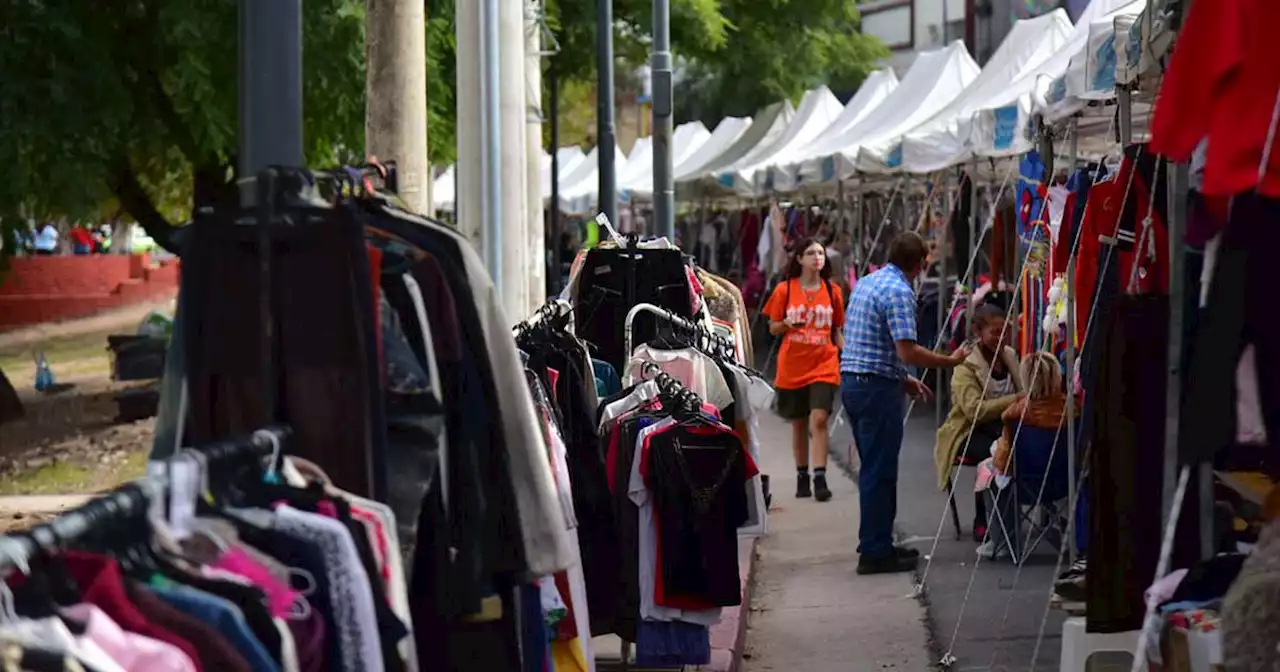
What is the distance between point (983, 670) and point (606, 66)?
1176cm

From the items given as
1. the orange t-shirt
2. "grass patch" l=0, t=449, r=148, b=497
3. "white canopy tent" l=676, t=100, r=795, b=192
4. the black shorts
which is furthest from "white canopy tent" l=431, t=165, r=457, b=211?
the black shorts

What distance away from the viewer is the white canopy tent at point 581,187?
116 ft

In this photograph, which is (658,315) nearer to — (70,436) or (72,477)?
(72,477)

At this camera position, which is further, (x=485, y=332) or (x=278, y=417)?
(x=485, y=332)

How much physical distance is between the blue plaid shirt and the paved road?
125 centimetres

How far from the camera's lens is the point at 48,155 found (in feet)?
54.2

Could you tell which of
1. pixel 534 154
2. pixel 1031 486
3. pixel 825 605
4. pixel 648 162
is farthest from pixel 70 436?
pixel 648 162

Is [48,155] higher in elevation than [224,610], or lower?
higher

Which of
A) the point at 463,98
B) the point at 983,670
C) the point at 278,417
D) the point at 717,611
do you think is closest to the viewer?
the point at 278,417

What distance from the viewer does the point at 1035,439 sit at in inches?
405

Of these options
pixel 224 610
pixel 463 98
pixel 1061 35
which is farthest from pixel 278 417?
pixel 1061 35

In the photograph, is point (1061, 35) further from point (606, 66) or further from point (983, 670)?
point (983, 670)

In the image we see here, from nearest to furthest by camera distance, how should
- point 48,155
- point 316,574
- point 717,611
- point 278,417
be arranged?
1. point 316,574
2. point 278,417
3. point 717,611
4. point 48,155

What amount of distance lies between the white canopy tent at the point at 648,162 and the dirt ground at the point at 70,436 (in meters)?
9.28
